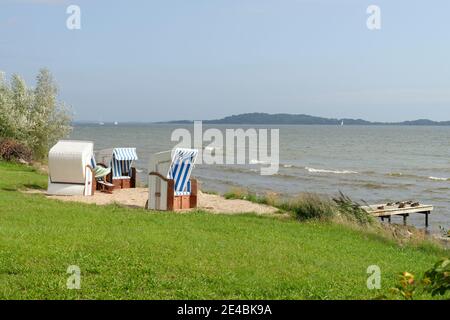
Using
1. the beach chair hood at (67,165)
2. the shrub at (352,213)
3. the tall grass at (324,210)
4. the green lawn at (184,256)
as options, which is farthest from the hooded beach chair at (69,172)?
the shrub at (352,213)

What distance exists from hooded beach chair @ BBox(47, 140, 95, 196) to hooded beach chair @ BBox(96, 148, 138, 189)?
279cm

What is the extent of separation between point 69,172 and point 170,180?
3673 millimetres

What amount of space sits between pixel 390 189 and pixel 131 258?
2797 cm

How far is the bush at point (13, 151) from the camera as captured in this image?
26922mm

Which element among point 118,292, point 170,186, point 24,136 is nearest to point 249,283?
point 118,292

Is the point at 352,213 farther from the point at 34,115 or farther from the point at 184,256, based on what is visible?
the point at 34,115

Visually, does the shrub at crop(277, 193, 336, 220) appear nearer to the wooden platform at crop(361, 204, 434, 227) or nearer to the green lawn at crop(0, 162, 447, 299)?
the green lawn at crop(0, 162, 447, 299)

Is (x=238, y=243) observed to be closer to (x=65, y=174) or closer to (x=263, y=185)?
(x=65, y=174)

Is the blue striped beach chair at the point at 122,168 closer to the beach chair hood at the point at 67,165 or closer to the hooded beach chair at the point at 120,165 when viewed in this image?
the hooded beach chair at the point at 120,165

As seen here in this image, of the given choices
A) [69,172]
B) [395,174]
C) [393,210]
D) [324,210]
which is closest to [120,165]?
[69,172]

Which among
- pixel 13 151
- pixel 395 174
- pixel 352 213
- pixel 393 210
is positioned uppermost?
pixel 13 151

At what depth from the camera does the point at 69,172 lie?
16516 mm

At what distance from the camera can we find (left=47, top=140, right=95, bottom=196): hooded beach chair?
53.9 ft

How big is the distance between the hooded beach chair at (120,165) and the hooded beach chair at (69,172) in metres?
2.79
